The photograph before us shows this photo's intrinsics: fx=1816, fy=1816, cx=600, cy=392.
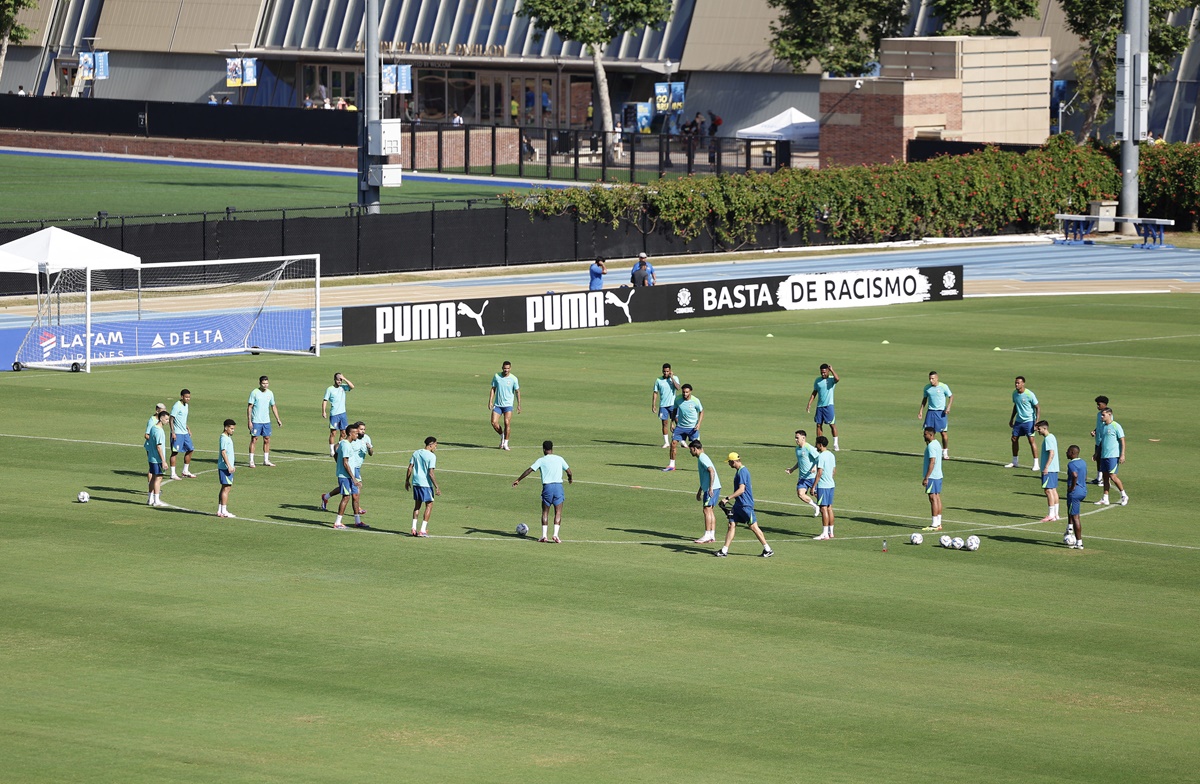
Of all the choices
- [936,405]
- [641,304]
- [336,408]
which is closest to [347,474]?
[336,408]

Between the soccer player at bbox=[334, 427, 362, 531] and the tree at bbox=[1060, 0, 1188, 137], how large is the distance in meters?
58.8

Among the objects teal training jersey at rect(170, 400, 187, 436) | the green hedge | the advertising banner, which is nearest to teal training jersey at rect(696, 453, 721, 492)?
teal training jersey at rect(170, 400, 187, 436)

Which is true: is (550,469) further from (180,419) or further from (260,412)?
(260,412)

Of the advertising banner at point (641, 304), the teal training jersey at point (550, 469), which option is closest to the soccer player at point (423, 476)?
the teal training jersey at point (550, 469)

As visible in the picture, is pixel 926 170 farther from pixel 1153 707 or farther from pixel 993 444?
pixel 1153 707

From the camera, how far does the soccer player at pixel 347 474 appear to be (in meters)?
26.0

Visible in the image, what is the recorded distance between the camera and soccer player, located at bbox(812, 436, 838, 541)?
25.7m

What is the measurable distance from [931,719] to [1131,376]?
2498cm

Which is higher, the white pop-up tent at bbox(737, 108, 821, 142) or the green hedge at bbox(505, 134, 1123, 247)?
the white pop-up tent at bbox(737, 108, 821, 142)

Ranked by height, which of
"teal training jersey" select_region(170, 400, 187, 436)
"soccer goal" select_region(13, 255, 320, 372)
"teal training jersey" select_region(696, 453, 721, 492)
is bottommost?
"teal training jersey" select_region(696, 453, 721, 492)

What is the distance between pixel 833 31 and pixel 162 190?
3142cm

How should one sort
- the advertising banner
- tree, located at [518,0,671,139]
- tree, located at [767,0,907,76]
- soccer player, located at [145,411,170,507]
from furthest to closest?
tree, located at [518,0,671,139] → tree, located at [767,0,907,76] → the advertising banner → soccer player, located at [145,411,170,507]

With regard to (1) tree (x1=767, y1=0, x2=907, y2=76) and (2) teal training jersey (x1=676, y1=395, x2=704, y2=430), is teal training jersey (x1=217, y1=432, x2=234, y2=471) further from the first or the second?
(1) tree (x1=767, y1=0, x2=907, y2=76)

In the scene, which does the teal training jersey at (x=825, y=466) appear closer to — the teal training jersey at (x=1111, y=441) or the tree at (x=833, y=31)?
the teal training jersey at (x=1111, y=441)
